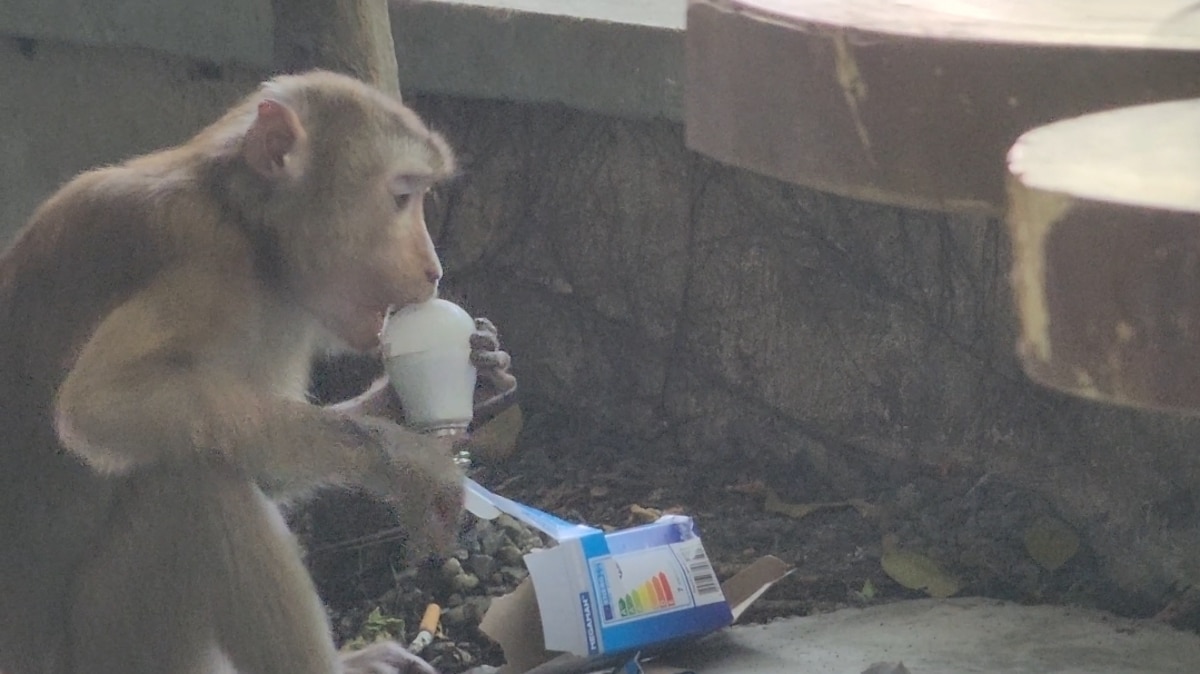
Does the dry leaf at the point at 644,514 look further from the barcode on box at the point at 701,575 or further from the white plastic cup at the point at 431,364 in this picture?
the white plastic cup at the point at 431,364

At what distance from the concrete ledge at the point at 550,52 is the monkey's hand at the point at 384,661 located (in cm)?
145

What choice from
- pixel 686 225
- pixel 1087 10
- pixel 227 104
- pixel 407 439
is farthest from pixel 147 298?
pixel 227 104

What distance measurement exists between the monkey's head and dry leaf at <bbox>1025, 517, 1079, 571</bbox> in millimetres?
1589

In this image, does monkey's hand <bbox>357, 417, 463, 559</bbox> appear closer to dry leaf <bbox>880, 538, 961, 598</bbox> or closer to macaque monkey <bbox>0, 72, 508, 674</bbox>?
macaque monkey <bbox>0, 72, 508, 674</bbox>

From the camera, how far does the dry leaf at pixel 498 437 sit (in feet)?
13.6

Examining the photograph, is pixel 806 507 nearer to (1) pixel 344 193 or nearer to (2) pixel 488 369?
(2) pixel 488 369

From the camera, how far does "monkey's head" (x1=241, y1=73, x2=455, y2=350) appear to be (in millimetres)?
2621

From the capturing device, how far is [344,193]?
8.75 feet

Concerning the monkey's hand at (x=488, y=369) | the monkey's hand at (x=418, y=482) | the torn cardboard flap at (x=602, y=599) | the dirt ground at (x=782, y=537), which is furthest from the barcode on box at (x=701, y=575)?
the monkey's hand at (x=418, y=482)

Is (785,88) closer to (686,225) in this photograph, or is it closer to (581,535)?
(581,535)

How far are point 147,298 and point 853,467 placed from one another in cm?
201

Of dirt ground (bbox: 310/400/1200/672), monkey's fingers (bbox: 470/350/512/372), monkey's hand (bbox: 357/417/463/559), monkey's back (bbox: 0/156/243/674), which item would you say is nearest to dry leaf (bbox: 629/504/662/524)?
dirt ground (bbox: 310/400/1200/672)

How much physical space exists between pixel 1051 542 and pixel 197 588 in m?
1.96

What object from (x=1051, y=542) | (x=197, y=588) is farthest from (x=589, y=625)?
(x=1051, y=542)
